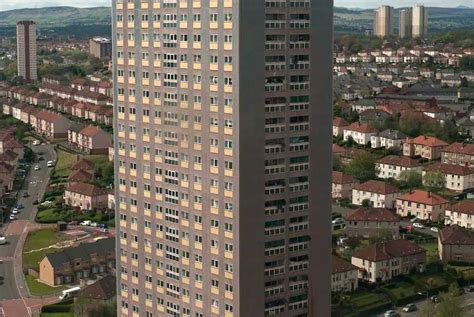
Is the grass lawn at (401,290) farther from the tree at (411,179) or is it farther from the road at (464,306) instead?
the tree at (411,179)

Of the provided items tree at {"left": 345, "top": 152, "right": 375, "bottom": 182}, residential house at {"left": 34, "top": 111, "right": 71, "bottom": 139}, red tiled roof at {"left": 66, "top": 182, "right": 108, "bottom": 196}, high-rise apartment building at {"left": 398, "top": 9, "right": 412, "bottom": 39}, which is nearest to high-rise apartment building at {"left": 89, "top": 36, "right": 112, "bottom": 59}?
high-rise apartment building at {"left": 398, "top": 9, "right": 412, "bottom": 39}

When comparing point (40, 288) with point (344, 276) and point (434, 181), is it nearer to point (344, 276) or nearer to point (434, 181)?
point (344, 276)

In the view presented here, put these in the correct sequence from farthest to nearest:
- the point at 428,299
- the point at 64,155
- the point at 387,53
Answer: the point at 387,53
the point at 64,155
the point at 428,299

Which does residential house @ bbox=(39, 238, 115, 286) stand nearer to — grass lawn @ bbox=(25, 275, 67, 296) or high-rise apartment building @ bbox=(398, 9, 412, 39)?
grass lawn @ bbox=(25, 275, 67, 296)

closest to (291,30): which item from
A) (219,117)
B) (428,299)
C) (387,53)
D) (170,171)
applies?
(219,117)

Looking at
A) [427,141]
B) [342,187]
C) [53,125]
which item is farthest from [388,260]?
[53,125]

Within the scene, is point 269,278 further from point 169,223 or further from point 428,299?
point 428,299
